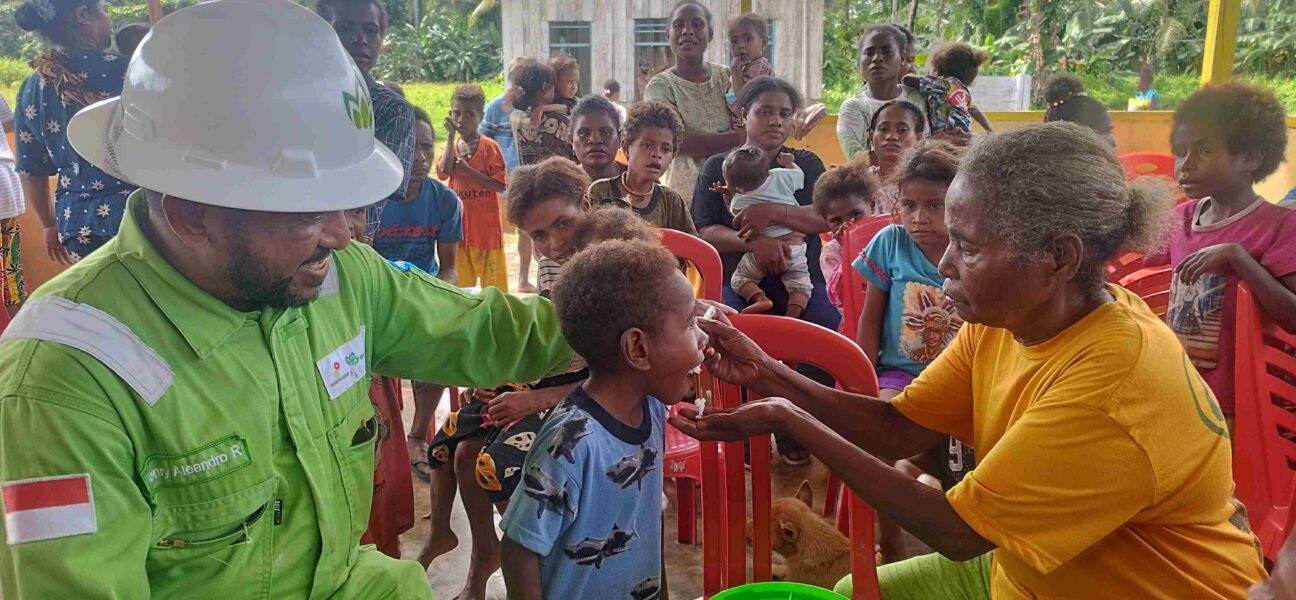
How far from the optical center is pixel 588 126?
15.6 feet

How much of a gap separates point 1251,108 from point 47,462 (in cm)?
406

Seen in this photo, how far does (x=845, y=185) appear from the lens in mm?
4203

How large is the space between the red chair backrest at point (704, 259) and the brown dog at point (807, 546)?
96cm

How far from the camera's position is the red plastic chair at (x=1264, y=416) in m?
2.83

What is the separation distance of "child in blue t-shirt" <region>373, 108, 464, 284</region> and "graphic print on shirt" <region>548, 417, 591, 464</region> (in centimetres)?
281

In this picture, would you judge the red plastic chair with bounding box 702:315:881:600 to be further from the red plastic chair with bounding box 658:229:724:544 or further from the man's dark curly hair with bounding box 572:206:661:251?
the red plastic chair with bounding box 658:229:724:544

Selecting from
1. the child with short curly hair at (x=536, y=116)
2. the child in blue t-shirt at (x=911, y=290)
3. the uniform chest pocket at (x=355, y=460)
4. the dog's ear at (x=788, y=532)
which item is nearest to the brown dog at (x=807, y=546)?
the dog's ear at (x=788, y=532)

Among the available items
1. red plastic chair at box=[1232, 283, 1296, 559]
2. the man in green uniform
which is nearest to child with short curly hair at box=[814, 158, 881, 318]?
red plastic chair at box=[1232, 283, 1296, 559]

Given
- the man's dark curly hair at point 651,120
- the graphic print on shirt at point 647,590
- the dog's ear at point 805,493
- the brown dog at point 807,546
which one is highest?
the man's dark curly hair at point 651,120

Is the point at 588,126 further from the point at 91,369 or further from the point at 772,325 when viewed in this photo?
the point at 91,369

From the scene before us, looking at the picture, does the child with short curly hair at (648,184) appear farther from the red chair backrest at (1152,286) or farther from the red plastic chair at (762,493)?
the red chair backrest at (1152,286)

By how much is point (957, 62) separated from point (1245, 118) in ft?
9.00

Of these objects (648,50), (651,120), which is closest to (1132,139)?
(648,50)

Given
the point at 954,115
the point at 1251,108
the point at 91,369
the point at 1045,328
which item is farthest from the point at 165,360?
the point at 954,115
